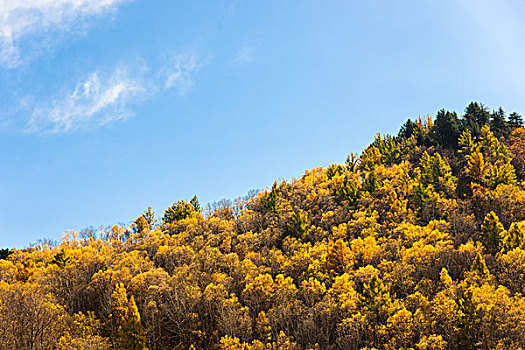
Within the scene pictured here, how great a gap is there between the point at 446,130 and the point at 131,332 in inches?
3185

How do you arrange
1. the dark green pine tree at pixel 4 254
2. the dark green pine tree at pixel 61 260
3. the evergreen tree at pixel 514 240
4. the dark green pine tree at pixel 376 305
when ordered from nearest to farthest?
the dark green pine tree at pixel 376 305
the evergreen tree at pixel 514 240
the dark green pine tree at pixel 61 260
the dark green pine tree at pixel 4 254

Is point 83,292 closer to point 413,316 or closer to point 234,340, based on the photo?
point 234,340

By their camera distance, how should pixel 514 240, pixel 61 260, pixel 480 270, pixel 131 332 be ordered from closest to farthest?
pixel 131 332 < pixel 480 270 < pixel 514 240 < pixel 61 260

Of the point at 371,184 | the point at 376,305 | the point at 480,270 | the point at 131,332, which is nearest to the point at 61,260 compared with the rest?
the point at 131,332

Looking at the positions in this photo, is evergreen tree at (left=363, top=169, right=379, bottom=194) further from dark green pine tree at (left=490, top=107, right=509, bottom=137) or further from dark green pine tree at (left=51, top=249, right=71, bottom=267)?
dark green pine tree at (left=51, top=249, right=71, bottom=267)

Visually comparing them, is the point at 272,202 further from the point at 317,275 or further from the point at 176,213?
the point at 317,275

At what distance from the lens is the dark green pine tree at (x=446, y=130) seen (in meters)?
86.0

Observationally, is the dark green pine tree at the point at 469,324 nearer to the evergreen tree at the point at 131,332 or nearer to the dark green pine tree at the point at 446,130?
the evergreen tree at the point at 131,332

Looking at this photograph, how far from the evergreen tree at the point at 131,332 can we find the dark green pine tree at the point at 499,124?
87779mm

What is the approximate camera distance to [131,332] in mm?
40188

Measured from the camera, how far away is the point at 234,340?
39.5 m

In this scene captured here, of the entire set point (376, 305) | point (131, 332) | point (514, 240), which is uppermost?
point (131, 332)

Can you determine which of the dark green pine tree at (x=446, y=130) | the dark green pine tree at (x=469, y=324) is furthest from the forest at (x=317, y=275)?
the dark green pine tree at (x=446, y=130)

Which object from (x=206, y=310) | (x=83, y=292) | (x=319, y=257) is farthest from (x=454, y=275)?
(x=83, y=292)
